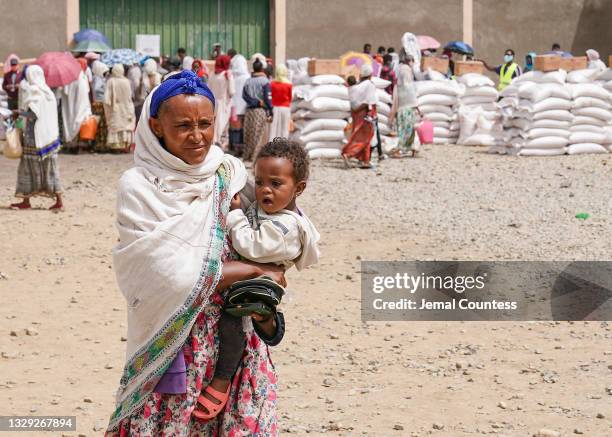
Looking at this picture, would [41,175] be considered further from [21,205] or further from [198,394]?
[198,394]

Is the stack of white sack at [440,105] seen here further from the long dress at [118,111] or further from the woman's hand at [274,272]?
the woman's hand at [274,272]

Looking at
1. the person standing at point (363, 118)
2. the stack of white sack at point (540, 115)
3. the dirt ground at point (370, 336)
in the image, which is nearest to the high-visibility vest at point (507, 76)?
the stack of white sack at point (540, 115)

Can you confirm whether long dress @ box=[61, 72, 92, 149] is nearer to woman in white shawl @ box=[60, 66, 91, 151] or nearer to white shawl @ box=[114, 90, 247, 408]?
woman in white shawl @ box=[60, 66, 91, 151]

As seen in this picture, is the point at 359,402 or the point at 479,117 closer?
the point at 359,402

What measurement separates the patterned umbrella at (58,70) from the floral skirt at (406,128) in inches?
172

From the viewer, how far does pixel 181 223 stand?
2.92 m

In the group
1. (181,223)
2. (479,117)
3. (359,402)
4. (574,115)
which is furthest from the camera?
(479,117)

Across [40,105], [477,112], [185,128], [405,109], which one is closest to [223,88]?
[405,109]

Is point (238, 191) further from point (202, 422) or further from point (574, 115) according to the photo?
point (574, 115)

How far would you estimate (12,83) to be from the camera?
1555cm

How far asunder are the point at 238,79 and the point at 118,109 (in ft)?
6.18

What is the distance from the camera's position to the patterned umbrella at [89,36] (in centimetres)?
2120

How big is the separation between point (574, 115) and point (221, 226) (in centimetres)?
1336

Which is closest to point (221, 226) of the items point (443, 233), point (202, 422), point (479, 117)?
point (202, 422)
